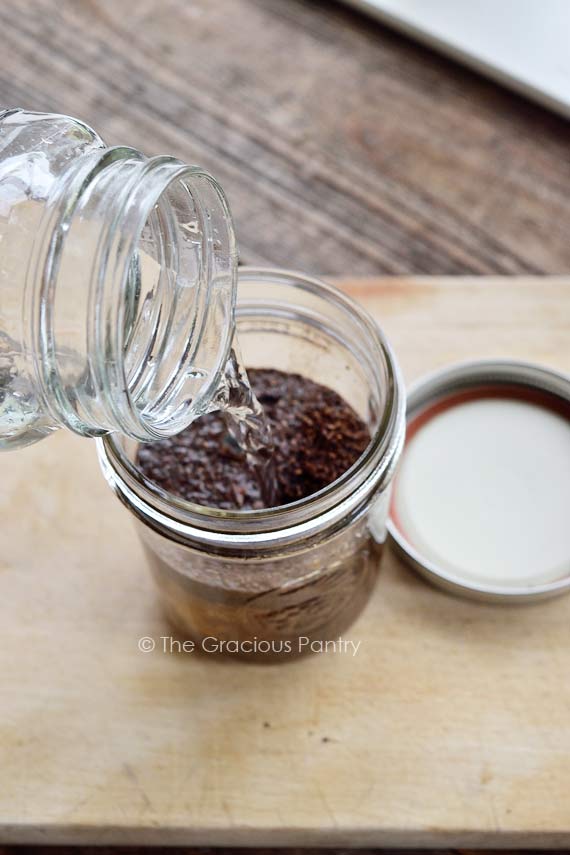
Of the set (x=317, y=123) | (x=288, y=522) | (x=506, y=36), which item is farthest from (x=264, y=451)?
(x=506, y=36)

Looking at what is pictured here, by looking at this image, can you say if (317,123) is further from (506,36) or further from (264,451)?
(264,451)

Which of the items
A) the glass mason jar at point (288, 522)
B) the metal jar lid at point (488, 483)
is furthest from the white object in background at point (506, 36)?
the glass mason jar at point (288, 522)

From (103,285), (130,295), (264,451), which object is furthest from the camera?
(264,451)

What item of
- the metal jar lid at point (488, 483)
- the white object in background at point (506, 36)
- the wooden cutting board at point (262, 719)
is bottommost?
the wooden cutting board at point (262, 719)

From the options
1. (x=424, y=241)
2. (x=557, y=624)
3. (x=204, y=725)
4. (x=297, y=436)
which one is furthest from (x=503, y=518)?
(x=424, y=241)

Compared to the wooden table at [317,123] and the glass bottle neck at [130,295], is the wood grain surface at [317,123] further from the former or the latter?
the glass bottle neck at [130,295]
